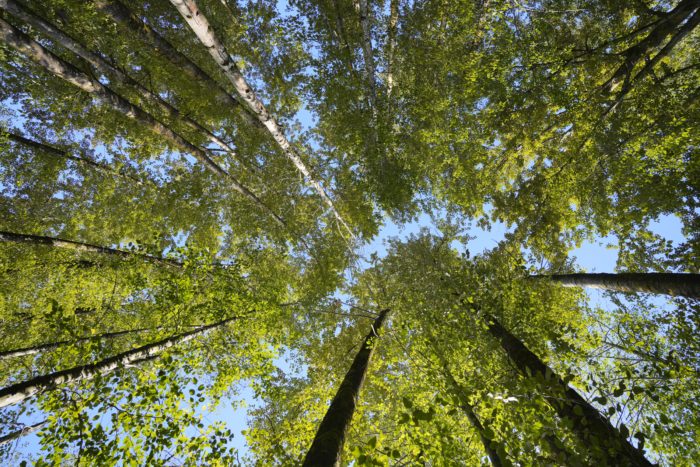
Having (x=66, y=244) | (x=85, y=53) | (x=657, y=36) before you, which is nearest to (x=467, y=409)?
(x=85, y=53)

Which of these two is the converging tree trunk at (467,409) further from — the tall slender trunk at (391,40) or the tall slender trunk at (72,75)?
the tall slender trunk at (72,75)

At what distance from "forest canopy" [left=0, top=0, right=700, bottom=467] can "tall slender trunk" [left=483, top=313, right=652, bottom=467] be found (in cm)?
14

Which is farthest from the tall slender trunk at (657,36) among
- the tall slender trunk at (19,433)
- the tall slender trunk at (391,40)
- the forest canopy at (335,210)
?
the tall slender trunk at (19,433)

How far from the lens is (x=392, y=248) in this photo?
14.9 m

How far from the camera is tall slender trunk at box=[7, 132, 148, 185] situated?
33.0 feet

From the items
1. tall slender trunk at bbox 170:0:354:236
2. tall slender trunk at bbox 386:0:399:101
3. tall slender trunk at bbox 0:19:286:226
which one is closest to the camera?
tall slender trunk at bbox 170:0:354:236

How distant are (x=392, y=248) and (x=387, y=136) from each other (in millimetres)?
6734

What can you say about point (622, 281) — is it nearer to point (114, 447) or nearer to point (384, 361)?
point (384, 361)

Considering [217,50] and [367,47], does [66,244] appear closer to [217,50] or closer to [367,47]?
[217,50]

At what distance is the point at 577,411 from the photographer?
250 centimetres

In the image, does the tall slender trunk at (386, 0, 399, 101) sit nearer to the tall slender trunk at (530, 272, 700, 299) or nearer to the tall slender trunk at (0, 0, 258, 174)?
the tall slender trunk at (0, 0, 258, 174)

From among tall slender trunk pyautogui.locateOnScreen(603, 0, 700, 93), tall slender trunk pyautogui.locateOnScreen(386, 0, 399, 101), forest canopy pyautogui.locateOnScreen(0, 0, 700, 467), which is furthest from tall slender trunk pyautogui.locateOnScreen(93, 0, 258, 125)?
tall slender trunk pyautogui.locateOnScreen(603, 0, 700, 93)

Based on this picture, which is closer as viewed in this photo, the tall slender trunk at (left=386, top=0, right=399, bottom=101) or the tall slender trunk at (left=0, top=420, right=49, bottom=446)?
the tall slender trunk at (left=0, top=420, right=49, bottom=446)

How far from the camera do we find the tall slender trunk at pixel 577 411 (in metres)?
3.05
